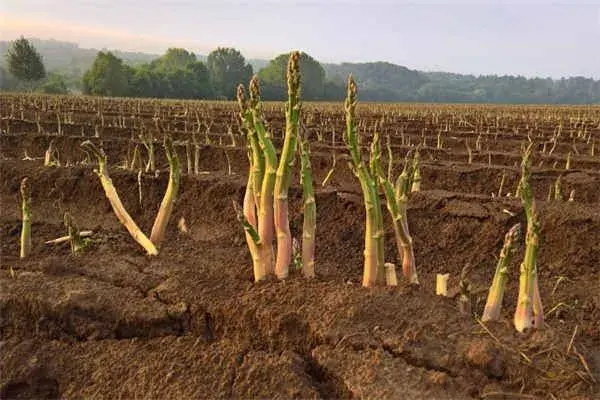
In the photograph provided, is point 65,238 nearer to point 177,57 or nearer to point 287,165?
point 287,165

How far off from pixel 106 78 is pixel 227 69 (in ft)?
146

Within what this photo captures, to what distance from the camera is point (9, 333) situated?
3.35 metres

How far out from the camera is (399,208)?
3688 mm

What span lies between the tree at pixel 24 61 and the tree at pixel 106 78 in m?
7.01

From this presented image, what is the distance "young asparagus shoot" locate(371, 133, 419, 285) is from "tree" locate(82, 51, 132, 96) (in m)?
71.9

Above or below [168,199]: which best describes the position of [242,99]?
above

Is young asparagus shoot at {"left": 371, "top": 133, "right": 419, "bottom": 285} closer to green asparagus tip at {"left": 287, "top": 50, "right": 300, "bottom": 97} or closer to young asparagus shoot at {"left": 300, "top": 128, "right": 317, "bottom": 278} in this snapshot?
young asparagus shoot at {"left": 300, "top": 128, "right": 317, "bottom": 278}

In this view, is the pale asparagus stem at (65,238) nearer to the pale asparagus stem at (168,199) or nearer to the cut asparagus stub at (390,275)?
the pale asparagus stem at (168,199)

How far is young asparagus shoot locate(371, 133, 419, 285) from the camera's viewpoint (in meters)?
3.54

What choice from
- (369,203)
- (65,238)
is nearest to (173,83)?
(65,238)

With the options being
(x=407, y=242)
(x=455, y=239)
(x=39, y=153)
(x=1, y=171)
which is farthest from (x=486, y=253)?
(x=39, y=153)

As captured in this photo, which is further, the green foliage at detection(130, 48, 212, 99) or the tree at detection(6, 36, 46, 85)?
the green foliage at detection(130, 48, 212, 99)

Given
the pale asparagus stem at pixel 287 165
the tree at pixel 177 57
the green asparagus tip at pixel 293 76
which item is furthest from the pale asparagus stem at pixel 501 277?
the tree at pixel 177 57

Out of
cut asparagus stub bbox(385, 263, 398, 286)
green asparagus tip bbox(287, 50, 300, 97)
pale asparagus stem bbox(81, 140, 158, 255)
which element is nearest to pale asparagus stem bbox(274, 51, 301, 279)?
green asparagus tip bbox(287, 50, 300, 97)
